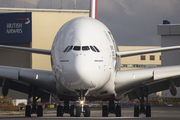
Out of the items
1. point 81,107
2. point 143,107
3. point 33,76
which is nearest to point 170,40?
point 143,107

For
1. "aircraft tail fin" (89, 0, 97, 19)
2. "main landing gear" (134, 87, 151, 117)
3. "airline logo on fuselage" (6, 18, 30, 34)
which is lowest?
"main landing gear" (134, 87, 151, 117)

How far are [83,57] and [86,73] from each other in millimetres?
801

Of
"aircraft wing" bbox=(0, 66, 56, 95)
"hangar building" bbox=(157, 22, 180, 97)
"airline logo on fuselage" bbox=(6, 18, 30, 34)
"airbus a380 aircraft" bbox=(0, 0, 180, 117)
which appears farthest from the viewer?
"airline logo on fuselage" bbox=(6, 18, 30, 34)

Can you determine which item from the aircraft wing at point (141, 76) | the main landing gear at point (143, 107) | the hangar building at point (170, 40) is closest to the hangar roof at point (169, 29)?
the hangar building at point (170, 40)

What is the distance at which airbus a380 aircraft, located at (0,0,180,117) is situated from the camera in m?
17.9

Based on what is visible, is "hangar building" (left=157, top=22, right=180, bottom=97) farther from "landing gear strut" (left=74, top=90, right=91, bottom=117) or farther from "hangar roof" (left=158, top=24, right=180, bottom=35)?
"landing gear strut" (left=74, top=90, right=91, bottom=117)

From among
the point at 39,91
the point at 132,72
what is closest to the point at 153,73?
the point at 132,72

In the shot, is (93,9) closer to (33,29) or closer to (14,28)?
(33,29)

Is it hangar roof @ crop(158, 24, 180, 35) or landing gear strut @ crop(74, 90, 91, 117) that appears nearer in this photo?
landing gear strut @ crop(74, 90, 91, 117)

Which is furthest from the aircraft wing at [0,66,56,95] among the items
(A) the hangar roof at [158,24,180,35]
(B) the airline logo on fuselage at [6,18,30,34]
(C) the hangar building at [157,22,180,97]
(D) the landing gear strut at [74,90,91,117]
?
(B) the airline logo on fuselage at [6,18,30,34]

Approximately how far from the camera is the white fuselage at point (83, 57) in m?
17.6

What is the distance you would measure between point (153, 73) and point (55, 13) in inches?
2169

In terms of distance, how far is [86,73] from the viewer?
17438mm

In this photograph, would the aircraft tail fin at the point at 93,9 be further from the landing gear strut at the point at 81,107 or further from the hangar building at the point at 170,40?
the hangar building at the point at 170,40
